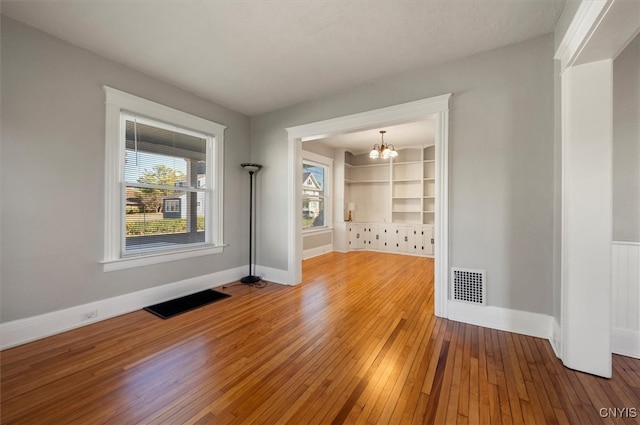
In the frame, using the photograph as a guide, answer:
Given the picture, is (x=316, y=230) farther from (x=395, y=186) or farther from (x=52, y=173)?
(x=52, y=173)

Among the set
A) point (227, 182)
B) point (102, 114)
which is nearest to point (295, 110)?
point (227, 182)

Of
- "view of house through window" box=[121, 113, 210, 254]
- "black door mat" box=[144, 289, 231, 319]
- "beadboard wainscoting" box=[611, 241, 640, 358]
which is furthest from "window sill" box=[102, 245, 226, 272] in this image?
"beadboard wainscoting" box=[611, 241, 640, 358]

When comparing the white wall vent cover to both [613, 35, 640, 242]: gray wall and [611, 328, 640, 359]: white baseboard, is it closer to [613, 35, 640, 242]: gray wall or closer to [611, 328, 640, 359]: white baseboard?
[611, 328, 640, 359]: white baseboard

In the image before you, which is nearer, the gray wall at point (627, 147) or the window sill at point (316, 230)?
the gray wall at point (627, 147)

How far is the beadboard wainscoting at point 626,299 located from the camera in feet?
6.58

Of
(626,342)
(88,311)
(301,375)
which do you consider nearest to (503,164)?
(626,342)

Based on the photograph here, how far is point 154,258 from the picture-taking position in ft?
10.2

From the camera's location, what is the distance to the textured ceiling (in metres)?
1.99

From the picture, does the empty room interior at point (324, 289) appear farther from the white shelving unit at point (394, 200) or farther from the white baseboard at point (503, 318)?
the white shelving unit at point (394, 200)

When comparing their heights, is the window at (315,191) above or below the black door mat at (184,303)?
above

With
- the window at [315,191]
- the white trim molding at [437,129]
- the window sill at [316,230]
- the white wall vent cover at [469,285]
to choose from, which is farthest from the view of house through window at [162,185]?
the white wall vent cover at [469,285]

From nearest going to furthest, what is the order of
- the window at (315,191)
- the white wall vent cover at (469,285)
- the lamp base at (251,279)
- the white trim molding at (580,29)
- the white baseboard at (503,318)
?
the white trim molding at (580,29)
the white baseboard at (503,318)
the white wall vent cover at (469,285)
the lamp base at (251,279)
the window at (315,191)

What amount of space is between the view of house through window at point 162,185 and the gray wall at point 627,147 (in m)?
4.53

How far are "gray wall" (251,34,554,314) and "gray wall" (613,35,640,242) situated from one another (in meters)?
0.42
